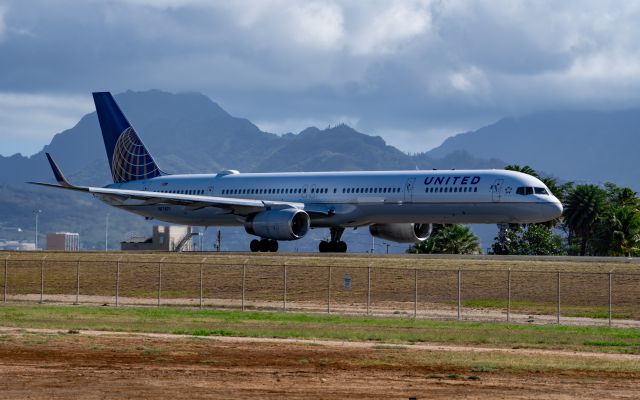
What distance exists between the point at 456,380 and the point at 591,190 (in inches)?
3136

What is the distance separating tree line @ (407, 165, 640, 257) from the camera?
86312 mm

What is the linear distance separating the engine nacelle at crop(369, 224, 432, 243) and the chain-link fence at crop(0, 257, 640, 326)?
1421 cm

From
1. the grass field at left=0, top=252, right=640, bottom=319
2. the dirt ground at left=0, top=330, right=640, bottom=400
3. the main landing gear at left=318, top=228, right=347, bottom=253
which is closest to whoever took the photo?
the dirt ground at left=0, top=330, right=640, bottom=400

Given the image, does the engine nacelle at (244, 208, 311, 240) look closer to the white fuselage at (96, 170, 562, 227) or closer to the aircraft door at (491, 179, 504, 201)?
the white fuselage at (96, 170, 562, 227)

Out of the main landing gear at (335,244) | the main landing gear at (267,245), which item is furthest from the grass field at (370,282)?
the main landing gear at (335,244)

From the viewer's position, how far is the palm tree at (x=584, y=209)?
98.9 metres

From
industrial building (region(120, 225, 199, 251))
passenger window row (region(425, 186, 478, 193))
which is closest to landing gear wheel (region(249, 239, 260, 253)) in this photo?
passenger window row (region(425, 186, 478, 193))

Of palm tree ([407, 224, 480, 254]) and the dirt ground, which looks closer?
the dirt ground

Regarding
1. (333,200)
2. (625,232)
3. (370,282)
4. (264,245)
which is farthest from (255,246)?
(625,232)

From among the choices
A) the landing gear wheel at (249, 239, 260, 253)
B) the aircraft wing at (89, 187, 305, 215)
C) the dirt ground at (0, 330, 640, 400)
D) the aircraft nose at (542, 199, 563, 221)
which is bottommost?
the dirt ground at (0, 330, 640, 400)

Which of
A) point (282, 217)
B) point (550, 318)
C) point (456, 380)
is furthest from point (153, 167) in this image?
point (456, 380)

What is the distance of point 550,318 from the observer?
41.9 metres

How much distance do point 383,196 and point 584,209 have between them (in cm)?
4035

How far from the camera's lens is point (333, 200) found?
6656 centimetres
